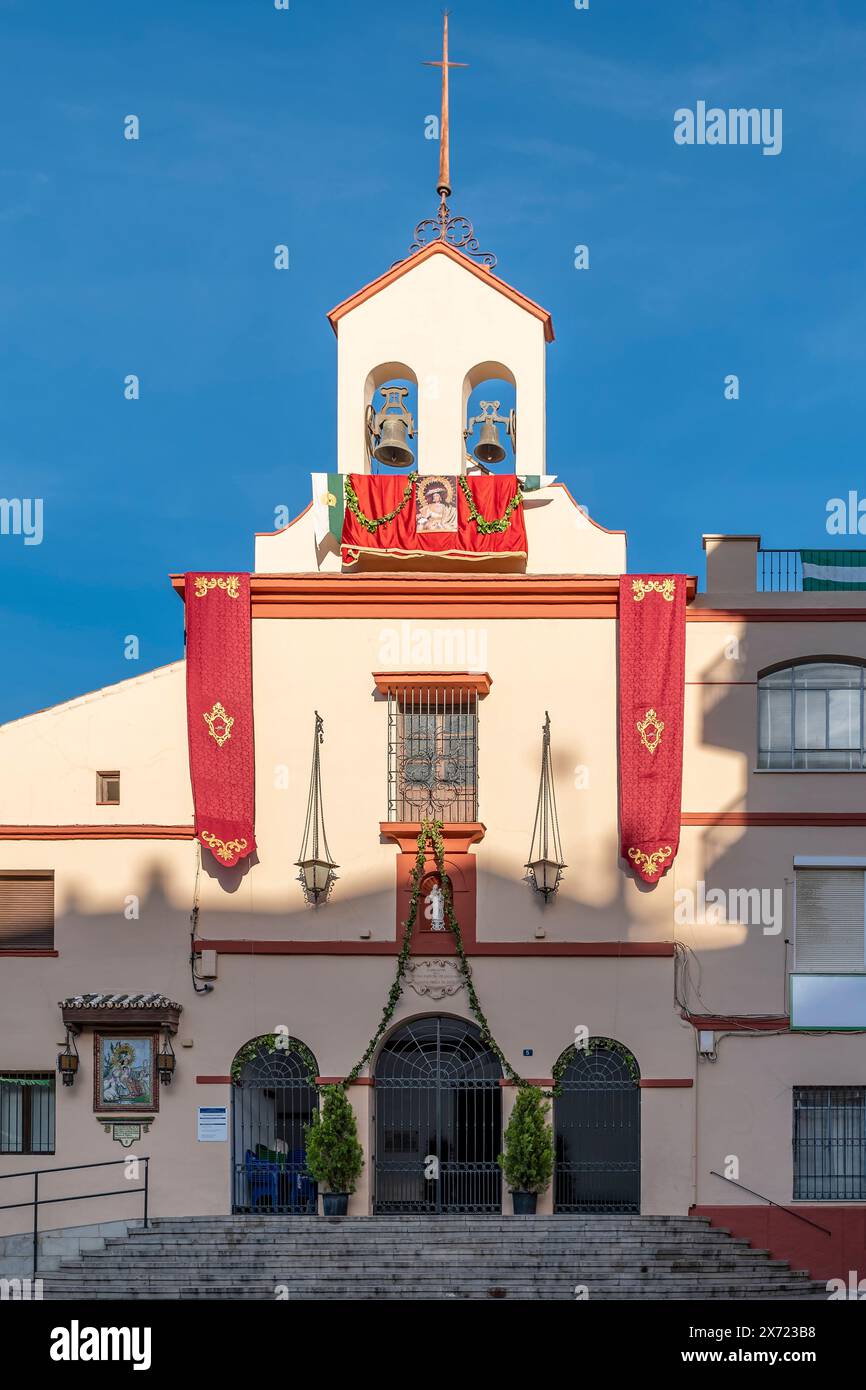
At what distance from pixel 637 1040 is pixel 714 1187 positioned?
2436mm

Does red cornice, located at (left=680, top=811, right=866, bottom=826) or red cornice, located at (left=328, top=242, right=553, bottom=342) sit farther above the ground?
red cornice, located at (left=328, top=242, right=553, bottom=342)

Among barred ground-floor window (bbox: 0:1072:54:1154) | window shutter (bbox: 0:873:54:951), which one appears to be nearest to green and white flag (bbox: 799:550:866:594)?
window shutter (bbox: 0:873:54:951)

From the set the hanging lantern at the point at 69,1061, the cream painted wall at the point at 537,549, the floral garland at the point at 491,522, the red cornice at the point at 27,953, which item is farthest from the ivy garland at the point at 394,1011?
the floral garland at the point at 491,522

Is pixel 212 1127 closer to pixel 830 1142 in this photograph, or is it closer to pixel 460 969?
pixel 460 969

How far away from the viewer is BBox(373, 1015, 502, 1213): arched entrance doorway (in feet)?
90.8

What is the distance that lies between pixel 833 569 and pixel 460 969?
8.77 meters

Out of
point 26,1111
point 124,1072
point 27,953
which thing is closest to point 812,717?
point 124,1072

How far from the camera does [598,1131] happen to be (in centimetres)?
2781

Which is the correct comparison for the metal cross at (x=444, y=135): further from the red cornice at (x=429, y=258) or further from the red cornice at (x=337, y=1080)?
the red cornice at (x=337, y=1080)

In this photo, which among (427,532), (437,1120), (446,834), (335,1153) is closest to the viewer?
(335,1153)

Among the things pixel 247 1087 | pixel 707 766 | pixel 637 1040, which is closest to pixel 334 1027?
pixel 247 1087

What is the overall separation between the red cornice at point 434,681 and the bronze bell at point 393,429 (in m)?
3.71

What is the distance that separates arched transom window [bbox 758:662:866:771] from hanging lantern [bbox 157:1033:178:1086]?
1018cm

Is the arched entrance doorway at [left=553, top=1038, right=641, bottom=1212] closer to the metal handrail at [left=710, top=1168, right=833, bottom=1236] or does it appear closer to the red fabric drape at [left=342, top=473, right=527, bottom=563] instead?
the metal handrail at [left=710, top=1168, right=833, bottom=1236]
